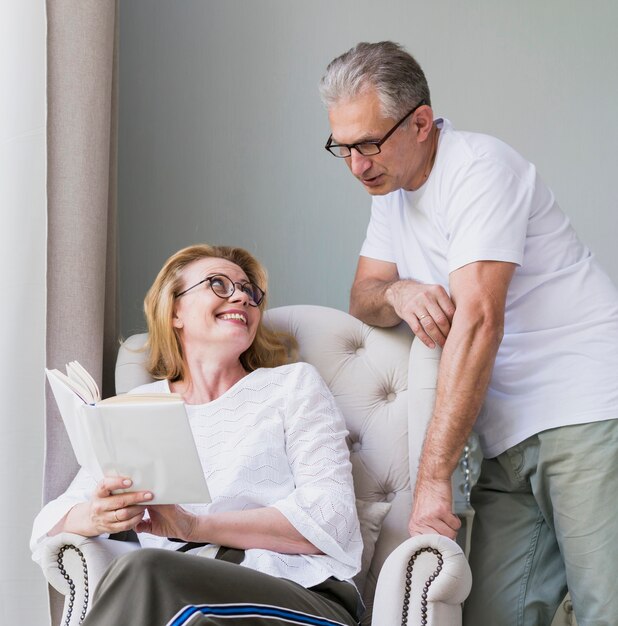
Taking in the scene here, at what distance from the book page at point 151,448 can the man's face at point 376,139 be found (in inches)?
29.9

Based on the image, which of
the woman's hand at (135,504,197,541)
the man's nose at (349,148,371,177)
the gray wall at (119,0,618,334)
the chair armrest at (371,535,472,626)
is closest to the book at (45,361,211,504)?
the woman's hand at (135,504,197,541)

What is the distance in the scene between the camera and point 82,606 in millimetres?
1817

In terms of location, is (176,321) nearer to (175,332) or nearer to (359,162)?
(175,332)

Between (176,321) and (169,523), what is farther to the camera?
(176,321)

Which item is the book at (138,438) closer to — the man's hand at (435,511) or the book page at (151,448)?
the book page at (151,448)

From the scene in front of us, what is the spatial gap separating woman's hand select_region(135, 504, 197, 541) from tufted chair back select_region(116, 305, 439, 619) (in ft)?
1.50

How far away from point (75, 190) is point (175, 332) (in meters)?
0.45

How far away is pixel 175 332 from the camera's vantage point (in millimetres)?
2301

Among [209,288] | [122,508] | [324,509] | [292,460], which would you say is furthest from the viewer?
[209,288]

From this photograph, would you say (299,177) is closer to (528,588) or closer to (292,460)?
(292,460)

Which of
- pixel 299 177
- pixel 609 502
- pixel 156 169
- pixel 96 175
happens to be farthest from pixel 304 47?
pixel 609 502

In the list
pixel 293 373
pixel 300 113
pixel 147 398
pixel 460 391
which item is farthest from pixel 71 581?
pixel 300 113

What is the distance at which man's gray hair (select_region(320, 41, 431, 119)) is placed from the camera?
2.03m

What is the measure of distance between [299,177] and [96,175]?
920 millimetres
